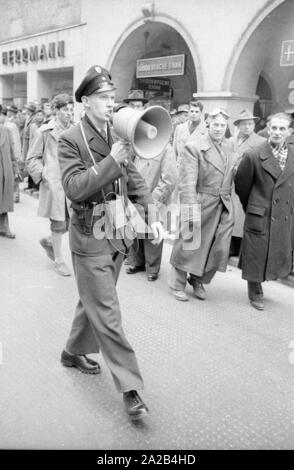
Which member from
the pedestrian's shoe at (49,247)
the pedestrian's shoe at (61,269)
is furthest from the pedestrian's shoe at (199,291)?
the pedestrian's shoe at (49,247)

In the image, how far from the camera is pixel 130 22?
12.1m

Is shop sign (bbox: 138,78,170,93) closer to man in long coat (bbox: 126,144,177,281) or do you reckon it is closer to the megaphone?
man in long coat (bbox: 126,144,177,281)

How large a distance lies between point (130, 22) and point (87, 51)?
2134 mm

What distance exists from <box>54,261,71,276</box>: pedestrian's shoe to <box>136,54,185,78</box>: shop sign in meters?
7.58

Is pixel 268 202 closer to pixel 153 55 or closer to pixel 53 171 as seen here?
pixel 53 171

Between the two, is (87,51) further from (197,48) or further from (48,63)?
(197,48)

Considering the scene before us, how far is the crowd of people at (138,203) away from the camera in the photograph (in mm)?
2838

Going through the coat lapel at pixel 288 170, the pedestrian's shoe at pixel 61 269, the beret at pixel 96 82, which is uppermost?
the beret at pixel 96 82

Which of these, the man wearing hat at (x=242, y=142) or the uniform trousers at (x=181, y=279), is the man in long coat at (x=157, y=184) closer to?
the uniform trousers at (x=181, y=279)

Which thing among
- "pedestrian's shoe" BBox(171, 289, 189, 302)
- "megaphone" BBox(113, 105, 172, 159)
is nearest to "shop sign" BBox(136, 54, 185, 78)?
"pedestrian's shoe" BBox(171, 289, 189, 302)

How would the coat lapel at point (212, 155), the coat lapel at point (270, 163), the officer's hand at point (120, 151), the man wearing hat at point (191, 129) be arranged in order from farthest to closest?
the man wearing hat at point (191, 129)
the coat lapel at point (212, 155)
the coat lapel at point (270, 163)
the officer's hand at point (120, 151)

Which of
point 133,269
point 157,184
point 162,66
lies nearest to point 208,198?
point 157,184

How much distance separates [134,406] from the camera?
282cm

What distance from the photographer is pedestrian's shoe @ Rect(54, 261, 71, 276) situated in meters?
5.62
